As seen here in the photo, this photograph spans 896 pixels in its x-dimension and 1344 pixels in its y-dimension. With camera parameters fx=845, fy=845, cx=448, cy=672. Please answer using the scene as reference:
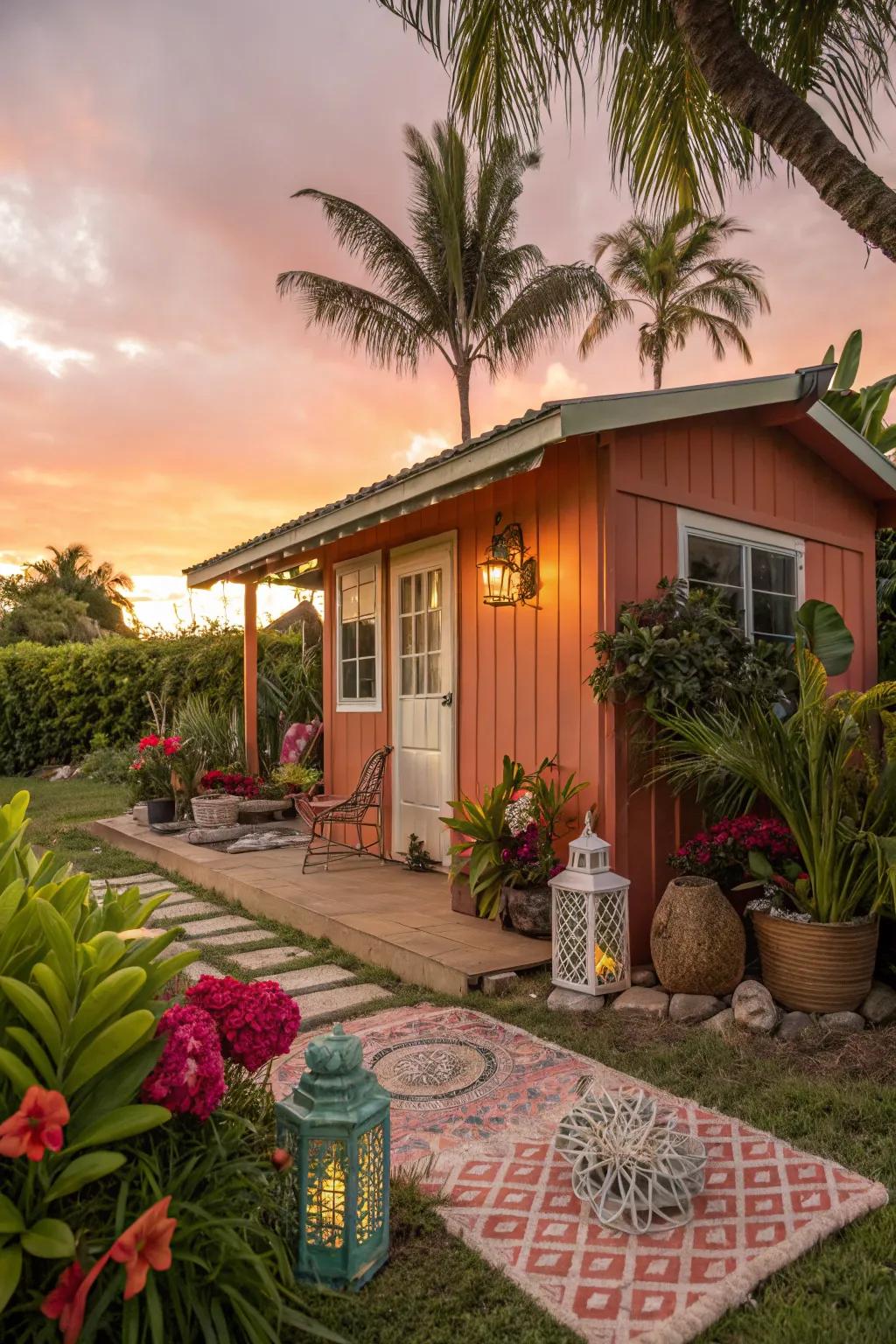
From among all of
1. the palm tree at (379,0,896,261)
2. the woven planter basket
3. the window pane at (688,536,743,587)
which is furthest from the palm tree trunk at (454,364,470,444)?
the palm tree at (379,0,896,261)

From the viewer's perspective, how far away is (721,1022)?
11.7 ft

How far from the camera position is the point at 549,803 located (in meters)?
4.63

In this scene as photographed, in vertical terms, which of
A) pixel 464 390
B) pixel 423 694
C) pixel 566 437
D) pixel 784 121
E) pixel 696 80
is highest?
pixel 464 390

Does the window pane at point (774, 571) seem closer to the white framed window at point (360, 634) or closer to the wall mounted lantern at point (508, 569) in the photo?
the wall mounted lantern at point (508, 569)

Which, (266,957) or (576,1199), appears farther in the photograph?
(266,957)

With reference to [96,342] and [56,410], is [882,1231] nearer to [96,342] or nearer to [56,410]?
[96,342]

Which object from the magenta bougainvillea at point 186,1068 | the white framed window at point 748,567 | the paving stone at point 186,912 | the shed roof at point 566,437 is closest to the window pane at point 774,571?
the white framed window at point 748,567

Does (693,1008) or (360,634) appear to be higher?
(360,634)

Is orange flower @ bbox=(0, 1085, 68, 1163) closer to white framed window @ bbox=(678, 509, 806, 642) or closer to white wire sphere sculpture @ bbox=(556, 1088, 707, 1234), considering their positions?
white wire sphere sculpture @ bbox=(556, 1088, 707, 1234)

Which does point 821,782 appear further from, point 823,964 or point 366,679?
point 366,679

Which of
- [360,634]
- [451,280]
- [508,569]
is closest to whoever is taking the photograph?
[508,569]

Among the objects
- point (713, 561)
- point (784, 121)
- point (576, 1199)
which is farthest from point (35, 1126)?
point (713, 561)

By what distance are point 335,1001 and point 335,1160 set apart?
6.65ft

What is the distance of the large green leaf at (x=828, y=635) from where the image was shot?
16.3ft
